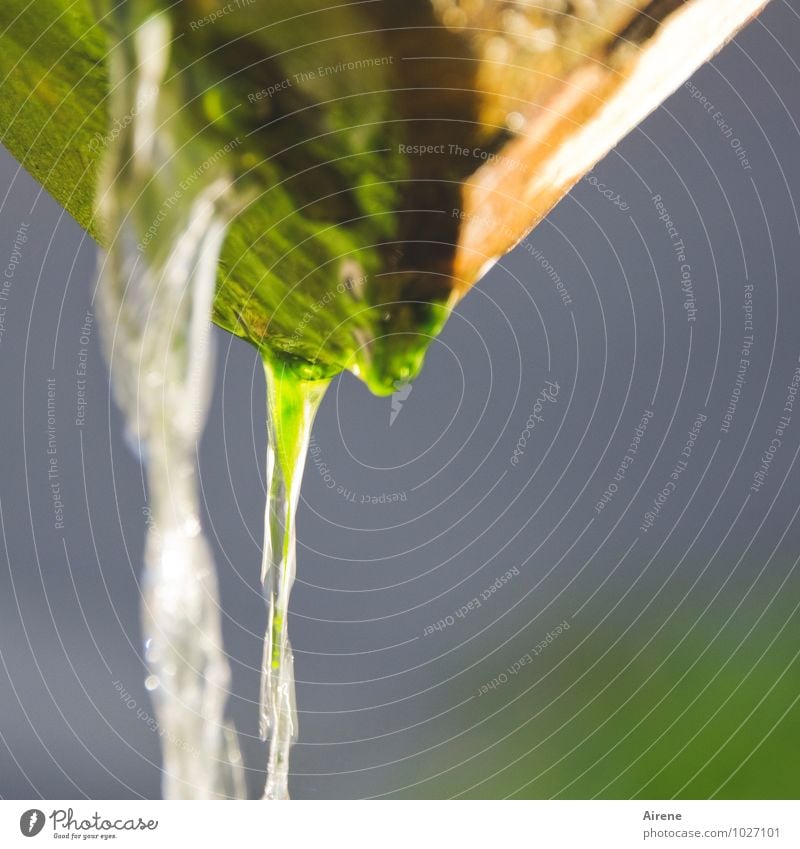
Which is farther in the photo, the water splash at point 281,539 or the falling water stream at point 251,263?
the water splash at point 281,539

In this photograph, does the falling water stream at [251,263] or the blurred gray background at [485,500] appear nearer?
the falling water stream at [251,263]
